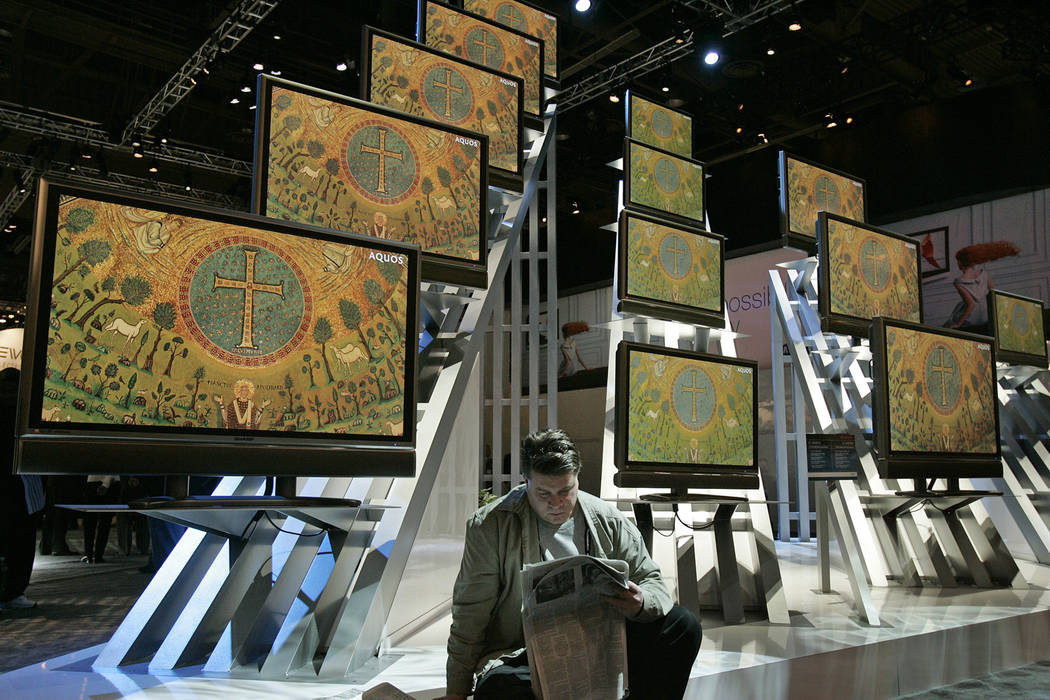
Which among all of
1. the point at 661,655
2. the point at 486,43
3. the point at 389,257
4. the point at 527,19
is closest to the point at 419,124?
the point at 389,257

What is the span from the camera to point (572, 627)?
191 cm

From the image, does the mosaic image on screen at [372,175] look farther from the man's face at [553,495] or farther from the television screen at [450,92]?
the man's face at [553,495]

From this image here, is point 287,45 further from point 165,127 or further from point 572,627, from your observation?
point 572,627

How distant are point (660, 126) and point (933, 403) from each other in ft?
8.48

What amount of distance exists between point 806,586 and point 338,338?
11.7 feet

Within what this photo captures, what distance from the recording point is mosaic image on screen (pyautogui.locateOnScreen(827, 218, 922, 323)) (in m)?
4.86

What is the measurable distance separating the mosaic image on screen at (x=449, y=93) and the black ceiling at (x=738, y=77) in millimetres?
3885

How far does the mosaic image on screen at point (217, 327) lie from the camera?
2.11 m

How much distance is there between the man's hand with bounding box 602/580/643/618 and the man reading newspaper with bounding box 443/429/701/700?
2cm

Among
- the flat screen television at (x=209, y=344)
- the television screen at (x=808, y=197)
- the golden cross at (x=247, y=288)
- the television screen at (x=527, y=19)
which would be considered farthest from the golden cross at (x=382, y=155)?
the television screen at (x=808, y=197)

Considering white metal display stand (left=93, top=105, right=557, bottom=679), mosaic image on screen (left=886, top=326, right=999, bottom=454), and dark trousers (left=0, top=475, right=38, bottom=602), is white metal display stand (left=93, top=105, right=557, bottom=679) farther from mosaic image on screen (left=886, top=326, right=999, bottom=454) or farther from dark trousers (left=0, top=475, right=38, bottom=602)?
mosaic image on screen (left=886, top=326, right=999, bottom=454)

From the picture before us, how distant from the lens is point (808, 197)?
577cm

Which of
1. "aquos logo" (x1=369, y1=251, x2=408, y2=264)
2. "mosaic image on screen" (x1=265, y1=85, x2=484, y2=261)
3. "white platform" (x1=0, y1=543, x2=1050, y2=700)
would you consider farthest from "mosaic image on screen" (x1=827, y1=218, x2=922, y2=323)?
"aquos logo" (x1=369, y1=251, x2=408, y2=264)

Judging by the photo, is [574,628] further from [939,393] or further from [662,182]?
[662,182]
